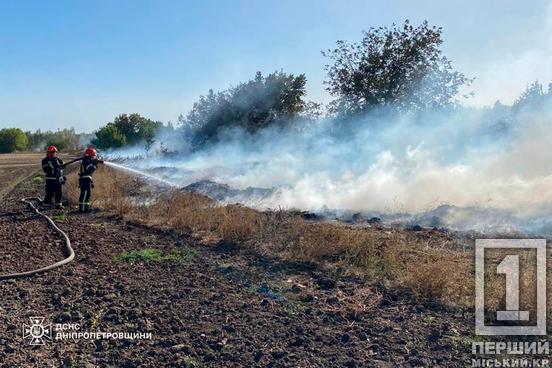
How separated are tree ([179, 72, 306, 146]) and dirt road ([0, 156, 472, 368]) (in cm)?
1800

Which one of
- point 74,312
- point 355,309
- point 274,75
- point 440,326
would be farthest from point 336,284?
point 274,75

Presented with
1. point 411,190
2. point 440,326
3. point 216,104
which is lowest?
point 440,326

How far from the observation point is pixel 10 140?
179 ft

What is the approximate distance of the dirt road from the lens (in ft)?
12.7

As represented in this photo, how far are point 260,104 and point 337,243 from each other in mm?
18842

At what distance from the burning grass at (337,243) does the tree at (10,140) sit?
51408 millimetres

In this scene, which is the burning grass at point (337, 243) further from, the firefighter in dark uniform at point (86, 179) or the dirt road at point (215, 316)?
the firefighter in dark uniform at point (86, 179)

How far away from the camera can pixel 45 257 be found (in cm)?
686

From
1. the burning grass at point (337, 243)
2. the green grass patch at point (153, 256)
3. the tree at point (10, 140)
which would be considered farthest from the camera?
the tree at point (10, 140)

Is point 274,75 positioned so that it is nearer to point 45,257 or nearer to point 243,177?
point 243,177

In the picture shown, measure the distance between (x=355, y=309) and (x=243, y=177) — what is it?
514 inches

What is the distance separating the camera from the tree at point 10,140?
5422 centimetres

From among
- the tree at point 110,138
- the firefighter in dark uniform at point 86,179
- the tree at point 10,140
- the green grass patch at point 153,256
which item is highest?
the tree at point 10,140

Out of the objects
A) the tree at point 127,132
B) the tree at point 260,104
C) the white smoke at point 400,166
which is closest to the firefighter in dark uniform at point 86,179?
the white smoke at point 400,166
